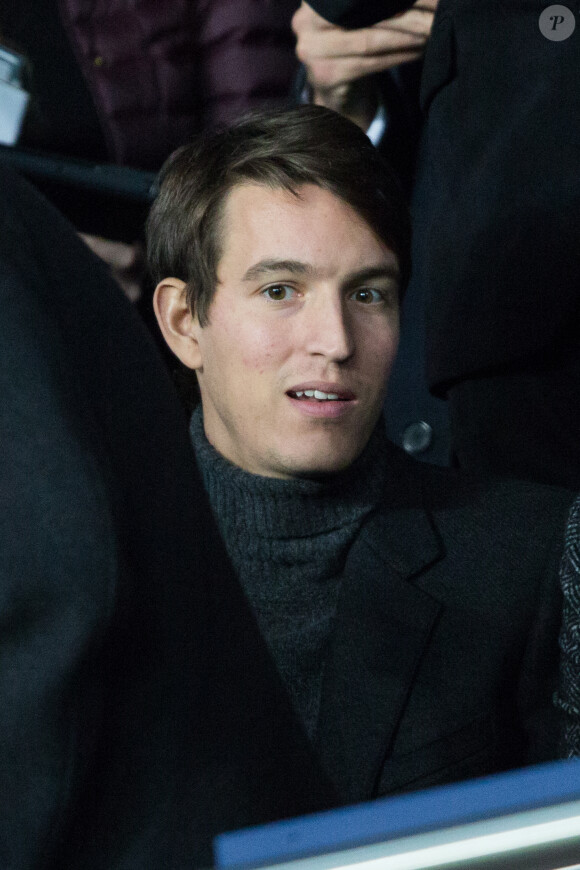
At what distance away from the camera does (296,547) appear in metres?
0.96

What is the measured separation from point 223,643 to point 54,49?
3.97ft

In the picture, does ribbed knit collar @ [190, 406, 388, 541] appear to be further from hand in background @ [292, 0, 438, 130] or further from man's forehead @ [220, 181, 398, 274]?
hand in background @ [292, 0, 438, 130]

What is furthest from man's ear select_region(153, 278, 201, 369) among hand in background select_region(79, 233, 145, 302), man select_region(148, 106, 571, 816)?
hand in background select_region(79, 233, 145, 302)

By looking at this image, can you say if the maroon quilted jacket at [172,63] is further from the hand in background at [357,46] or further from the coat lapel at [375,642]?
the coat lapel at [375,642]

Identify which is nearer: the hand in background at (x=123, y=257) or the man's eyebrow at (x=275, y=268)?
the man's eyebrow at (x=275, y=268)

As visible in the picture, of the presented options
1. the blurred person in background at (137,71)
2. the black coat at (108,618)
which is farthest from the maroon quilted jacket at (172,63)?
the black coat at (108,618)

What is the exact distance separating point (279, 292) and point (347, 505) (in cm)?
21

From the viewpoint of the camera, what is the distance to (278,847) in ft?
0.86

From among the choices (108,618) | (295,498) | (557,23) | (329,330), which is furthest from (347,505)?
(108,618)

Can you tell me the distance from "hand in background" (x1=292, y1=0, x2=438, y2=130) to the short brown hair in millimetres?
75

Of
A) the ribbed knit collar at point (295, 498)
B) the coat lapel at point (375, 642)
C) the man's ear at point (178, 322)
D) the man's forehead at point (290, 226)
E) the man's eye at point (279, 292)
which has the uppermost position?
the man's forehead at point (290, 226)

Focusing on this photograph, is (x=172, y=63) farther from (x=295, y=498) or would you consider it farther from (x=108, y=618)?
(x=108, y=618)

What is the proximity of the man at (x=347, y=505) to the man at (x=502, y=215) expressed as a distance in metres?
0.06

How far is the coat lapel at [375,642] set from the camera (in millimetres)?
885
